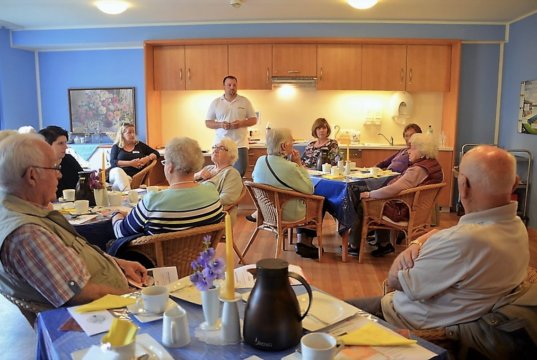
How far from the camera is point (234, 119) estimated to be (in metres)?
5.85

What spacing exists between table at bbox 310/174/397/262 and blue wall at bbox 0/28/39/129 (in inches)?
197

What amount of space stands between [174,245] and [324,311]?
107cm

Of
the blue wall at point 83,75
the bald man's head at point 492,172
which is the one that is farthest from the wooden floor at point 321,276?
the blue wall at point 83,75

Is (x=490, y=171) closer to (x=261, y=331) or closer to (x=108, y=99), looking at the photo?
(x=261, y=331)

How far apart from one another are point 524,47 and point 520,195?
1.83 meters

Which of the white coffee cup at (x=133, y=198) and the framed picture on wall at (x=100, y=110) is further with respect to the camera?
the framed picture on wall at (x=100, y=110)

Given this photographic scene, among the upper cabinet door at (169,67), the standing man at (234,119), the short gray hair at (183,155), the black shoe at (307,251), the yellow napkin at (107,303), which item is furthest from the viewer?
the upper cabinet door at (169,67)

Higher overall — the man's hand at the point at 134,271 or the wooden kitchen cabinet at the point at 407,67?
the wooden kitchen cabinet at the point at 407,67

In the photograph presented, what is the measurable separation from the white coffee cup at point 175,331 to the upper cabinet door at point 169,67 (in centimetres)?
557

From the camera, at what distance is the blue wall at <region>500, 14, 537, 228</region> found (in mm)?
5410

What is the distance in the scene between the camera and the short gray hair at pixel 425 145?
3889 millimetres

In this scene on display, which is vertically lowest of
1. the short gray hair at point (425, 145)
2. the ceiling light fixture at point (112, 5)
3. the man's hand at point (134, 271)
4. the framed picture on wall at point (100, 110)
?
the man's hand at point (134, 271)

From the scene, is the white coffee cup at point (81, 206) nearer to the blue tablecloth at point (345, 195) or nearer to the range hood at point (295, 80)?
the blue tablecloth at point (345, 195)

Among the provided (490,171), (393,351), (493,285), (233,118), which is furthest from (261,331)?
A: (233,118)
